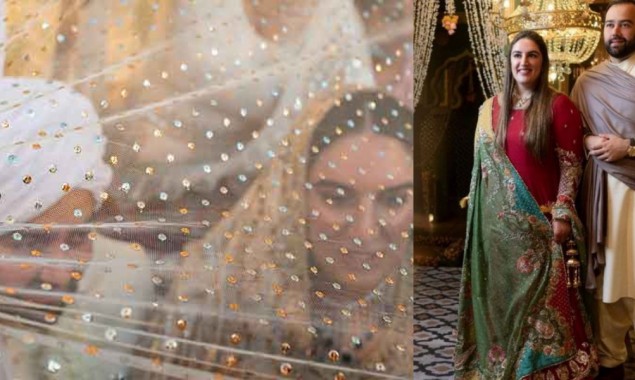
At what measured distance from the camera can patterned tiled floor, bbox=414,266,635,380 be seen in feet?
8.67

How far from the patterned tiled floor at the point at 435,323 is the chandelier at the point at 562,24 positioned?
3.98ft

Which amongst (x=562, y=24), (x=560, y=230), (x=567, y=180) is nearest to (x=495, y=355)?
(x=560, y=230)

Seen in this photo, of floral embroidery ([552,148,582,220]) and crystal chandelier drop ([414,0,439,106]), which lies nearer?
floral embroidery ([552,148,582,220])

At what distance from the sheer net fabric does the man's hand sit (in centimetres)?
161

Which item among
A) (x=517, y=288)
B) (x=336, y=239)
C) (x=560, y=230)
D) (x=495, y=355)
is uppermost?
(x=336, y=239)

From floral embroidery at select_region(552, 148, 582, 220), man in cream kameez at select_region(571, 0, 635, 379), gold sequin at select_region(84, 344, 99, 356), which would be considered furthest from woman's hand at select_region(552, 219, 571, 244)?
gold sequin at select_region(84, 344, 99, 356)

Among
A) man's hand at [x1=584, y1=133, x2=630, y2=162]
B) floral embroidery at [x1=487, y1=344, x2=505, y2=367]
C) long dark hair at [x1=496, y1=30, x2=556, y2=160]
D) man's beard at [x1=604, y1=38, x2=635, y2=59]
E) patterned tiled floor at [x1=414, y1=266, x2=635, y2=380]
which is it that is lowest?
patterned tiled floor at [x1=414, y1=266, x2=635, y2=380]

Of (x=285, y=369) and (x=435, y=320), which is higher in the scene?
(x=285, y=369)

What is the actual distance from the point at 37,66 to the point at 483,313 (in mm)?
1842

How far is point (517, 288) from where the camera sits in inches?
89.3

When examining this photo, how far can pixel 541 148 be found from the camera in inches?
86.5

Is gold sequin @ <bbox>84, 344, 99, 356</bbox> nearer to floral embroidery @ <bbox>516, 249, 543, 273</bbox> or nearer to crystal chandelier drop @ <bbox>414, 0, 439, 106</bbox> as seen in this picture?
floral embroidery @ <bbox>516, 249, 543, 273</bbox>

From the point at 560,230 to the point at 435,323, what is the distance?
132 centimetres

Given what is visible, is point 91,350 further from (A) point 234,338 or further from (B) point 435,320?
(B) point 435,320
